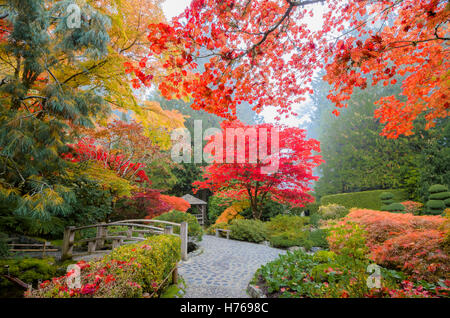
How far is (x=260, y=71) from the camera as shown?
5.17 m

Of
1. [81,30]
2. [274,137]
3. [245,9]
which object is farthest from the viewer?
[274,137]

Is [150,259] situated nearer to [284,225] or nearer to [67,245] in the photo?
[67,245]

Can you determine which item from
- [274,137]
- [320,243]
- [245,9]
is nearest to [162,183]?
[274,137]

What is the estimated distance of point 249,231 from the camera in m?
10.2

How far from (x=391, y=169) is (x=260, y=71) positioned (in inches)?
472

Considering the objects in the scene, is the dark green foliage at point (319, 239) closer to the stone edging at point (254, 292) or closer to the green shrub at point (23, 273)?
the stone edging at point (254, 292)

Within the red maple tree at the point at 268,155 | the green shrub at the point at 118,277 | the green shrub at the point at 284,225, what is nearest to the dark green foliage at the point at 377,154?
the red maple tree at the point at 268,155

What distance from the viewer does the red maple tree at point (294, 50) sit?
3.58m

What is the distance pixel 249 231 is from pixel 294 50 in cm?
806

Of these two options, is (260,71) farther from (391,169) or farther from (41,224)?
(391,169)

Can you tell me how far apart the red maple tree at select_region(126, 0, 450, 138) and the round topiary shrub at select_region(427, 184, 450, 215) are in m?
5.91

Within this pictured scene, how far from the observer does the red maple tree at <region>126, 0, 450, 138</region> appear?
3.58 meters

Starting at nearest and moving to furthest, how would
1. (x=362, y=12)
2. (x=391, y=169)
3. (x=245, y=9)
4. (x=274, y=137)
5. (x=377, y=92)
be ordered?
(x=245, y=9) → (x=362, y=12) → (x=274, y=137) → (x=391, y=169) → (x=377, y=92)

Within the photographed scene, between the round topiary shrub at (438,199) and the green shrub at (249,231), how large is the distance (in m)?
7.13
